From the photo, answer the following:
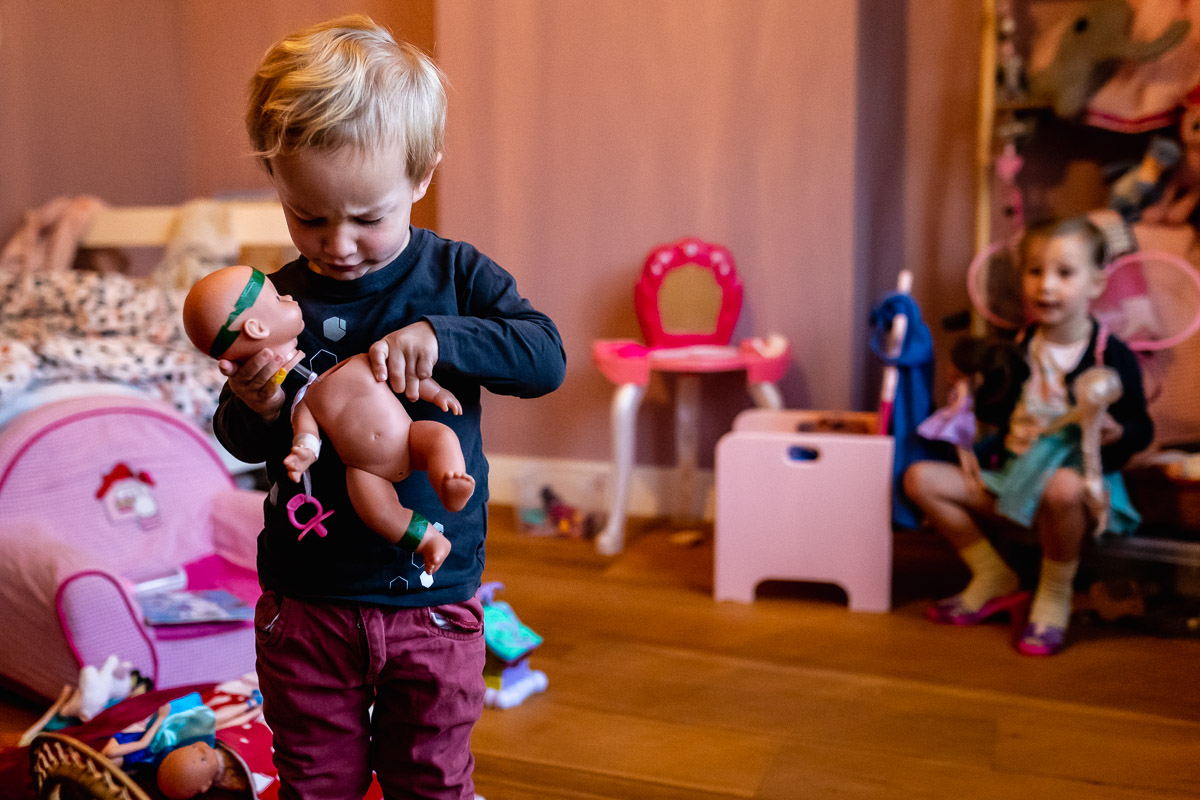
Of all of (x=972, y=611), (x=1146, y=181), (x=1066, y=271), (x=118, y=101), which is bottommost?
(x=972, y=611)

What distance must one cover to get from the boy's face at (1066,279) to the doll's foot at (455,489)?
143 centimetres

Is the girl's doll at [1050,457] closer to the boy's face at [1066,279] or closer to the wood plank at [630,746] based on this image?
the boy's face at [1066,279]

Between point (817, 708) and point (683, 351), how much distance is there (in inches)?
37.9

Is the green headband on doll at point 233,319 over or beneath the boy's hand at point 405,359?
over

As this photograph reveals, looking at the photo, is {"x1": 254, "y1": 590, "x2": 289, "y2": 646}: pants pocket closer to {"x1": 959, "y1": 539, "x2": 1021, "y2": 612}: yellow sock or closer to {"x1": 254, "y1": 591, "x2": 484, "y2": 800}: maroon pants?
{"x1": 254, "y1": 591, "x2": 484, "y2": 800}: maroon pants

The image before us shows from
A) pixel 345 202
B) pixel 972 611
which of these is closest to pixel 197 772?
pixel 345 202

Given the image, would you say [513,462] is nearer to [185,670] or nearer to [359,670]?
[185,670]

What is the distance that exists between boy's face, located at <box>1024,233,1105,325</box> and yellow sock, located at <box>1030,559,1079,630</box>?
0.43 meters

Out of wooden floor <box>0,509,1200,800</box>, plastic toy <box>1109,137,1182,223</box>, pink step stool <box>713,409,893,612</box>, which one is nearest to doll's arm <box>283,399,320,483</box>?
wooden floor <box>0,509,1200,800</box>

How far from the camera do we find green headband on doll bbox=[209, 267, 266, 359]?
25.9 inches

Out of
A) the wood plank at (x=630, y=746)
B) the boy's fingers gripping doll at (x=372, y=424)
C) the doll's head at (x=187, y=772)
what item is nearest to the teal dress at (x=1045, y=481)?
the wood plank at (x=630, y=746)

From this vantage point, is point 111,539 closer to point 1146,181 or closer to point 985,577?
point 985,577

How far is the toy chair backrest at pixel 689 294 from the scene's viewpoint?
7.47 ft

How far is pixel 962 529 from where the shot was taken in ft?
5.96
